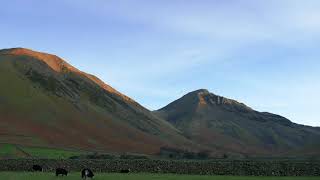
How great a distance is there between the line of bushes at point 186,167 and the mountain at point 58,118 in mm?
59574

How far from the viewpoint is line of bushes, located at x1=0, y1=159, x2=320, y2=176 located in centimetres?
6444

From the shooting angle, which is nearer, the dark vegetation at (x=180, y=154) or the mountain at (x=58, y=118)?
the dark vegetation at (x=180, y=154)

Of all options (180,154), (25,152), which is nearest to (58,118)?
(180,154)

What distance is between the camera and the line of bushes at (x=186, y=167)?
6444 cm

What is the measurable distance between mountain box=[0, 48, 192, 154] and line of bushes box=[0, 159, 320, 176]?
5957cm

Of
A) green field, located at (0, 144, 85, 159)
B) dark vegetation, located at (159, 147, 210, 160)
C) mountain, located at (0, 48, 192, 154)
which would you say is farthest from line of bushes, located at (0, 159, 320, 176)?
dark vegetation, located at (159, 147, 210, 160)

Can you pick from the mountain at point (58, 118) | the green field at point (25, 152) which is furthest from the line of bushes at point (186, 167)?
the mountain at point (58, 118)

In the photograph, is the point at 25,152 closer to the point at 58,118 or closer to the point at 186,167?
the point at 58,118

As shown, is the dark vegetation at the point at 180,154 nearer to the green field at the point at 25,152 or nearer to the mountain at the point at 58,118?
the mountain at the point at 58,118

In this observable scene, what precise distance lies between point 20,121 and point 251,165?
10179 cm

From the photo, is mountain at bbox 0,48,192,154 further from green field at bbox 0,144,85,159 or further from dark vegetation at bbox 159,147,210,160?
green field at bbox 0,144,85,159

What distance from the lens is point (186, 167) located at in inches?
2657

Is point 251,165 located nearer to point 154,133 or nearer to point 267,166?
point 267,166

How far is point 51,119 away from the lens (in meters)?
162
